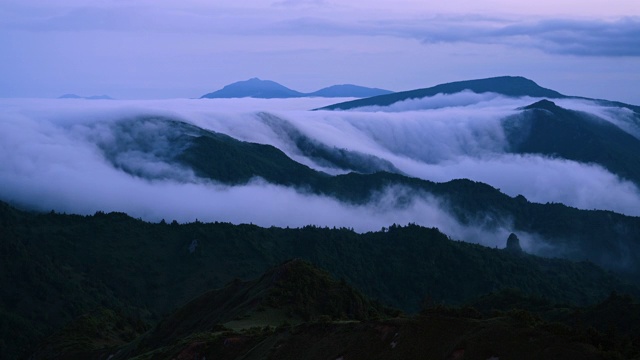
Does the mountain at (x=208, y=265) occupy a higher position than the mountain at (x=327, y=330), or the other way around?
the mountain at (x=327, y=330)

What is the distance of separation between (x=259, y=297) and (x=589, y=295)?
7915 centimetres

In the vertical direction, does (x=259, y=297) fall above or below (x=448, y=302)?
above

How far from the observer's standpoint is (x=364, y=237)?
16250 cm

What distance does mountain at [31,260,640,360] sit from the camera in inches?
1602

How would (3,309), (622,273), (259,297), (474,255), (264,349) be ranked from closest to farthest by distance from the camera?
(264,349) → (259,297) → (3,309) → (474,255) → (622,273)

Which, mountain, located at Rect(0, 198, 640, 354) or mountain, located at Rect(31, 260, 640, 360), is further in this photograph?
mountain, located at Rect(0, 198, 640, 354)

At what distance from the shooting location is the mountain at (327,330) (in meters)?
40.7

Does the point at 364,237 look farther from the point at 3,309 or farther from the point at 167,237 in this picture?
the point at 3,309

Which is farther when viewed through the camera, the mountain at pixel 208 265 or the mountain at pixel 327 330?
the mountain at pixel 208 265

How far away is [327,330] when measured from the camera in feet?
179

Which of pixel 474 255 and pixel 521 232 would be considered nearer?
pixel 474 255

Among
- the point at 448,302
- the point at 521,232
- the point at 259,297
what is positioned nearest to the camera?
the point at 259,297

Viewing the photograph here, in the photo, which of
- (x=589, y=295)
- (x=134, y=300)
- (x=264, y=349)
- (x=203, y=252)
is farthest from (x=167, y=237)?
(x=264, y=349)

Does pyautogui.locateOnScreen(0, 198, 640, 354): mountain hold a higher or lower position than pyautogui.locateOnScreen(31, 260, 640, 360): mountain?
lower
